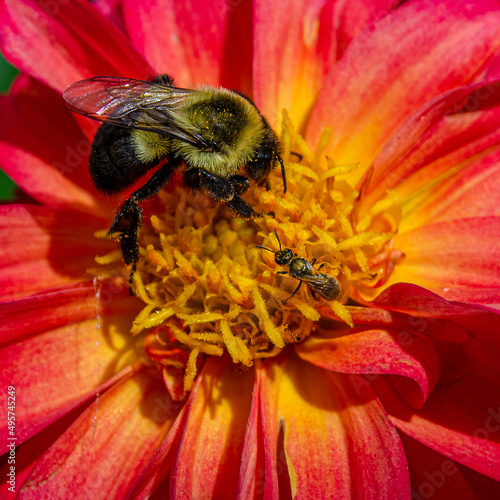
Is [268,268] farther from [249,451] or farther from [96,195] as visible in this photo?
[96,195]

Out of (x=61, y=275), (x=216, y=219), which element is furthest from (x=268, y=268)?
(x=61, y=275)

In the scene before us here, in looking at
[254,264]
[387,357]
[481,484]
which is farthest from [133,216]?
[481,484]

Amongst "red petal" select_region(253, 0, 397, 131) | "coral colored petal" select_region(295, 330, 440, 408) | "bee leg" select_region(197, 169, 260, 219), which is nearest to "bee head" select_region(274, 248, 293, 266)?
"bee leg" select_region(197, 169, 260, 219)

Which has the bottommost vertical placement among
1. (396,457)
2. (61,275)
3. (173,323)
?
(396,457)

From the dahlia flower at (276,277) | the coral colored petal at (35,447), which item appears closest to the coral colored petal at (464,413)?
the dahlia flower at (276,277)

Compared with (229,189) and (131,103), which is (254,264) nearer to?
(229,189)

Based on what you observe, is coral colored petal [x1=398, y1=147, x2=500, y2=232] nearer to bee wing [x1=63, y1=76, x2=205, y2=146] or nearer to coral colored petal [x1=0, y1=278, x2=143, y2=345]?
bee wing [x1=63, y1=76, x2=205, y2=146]
